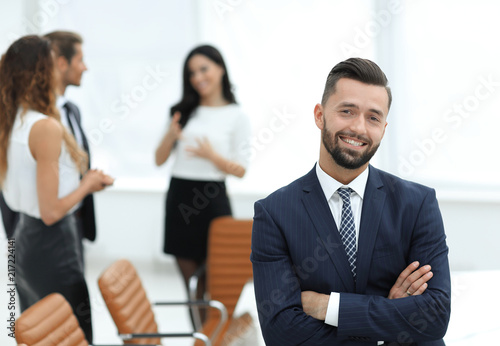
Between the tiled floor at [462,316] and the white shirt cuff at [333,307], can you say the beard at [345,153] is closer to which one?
the white shirt cuff at [333,307]

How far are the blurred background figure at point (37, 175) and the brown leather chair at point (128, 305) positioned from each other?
15 centimetres

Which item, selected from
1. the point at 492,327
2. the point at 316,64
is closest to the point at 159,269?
the point at 316,64

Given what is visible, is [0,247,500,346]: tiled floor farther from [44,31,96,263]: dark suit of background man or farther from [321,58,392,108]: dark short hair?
[321,58,392,108]: dark short hair

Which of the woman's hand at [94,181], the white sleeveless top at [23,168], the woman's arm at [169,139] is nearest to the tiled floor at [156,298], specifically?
the white sleeveless top at [23,168]

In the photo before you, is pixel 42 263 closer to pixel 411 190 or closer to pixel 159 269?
pixel 411 190

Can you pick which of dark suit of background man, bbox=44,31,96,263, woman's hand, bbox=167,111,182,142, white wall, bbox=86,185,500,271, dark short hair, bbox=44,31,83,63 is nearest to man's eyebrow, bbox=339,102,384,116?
dark suit of background man, bbox=44,31,96,263

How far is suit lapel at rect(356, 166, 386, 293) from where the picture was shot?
159cm

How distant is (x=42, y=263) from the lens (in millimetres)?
2602

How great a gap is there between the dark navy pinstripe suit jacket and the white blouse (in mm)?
2068

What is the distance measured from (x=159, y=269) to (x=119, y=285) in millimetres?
3433

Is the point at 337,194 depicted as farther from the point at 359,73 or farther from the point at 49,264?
the point at 49,264

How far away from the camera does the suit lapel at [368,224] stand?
1.59 m

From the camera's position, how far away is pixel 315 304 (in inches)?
63.9

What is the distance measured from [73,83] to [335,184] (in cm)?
199
